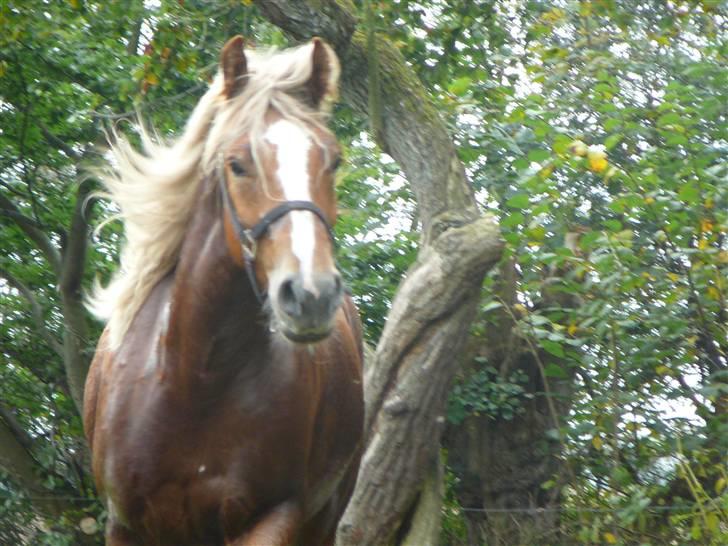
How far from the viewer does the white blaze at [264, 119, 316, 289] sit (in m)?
3.22

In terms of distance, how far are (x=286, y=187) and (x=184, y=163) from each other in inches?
28.8

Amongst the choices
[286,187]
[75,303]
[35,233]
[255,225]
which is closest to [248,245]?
[255,225]

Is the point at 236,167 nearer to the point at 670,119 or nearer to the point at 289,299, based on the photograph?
the point at 289,299

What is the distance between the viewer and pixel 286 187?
341cm

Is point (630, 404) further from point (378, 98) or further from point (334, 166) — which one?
point (334, 166)

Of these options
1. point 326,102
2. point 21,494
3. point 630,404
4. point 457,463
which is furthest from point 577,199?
point 21,494

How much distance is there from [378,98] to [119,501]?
325 cm

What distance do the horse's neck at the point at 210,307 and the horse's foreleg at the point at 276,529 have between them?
1.68 feet

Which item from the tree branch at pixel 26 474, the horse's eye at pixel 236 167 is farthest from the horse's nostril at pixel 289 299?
the tree branch at pixel 26 474

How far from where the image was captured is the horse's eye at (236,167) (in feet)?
11.7

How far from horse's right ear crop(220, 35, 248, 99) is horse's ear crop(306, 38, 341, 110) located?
0.73 ft

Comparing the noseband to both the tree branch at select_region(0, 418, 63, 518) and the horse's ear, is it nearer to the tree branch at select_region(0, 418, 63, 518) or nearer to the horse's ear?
the horse's ear

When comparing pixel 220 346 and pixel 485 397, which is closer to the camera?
pixel 220 346

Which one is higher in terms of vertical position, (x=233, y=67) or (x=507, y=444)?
(x=233, y=67)
